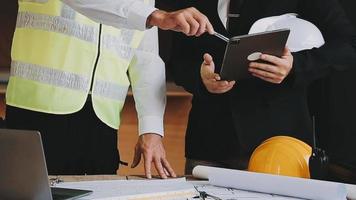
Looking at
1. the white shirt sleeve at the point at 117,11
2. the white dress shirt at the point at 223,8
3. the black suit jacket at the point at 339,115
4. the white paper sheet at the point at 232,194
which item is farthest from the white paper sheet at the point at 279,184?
the black suit jacket at the point at 339,115

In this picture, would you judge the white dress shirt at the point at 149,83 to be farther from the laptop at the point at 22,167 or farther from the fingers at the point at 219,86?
the laptop at the point at 22,167

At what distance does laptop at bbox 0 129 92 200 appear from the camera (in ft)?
3.06

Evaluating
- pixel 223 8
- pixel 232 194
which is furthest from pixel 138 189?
pixel 223 8

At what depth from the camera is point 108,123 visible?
4.81 ft

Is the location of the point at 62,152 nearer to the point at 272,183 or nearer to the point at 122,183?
the point at 122,183

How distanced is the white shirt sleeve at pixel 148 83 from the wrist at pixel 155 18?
0.26 metres

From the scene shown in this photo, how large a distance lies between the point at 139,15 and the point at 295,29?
462mm

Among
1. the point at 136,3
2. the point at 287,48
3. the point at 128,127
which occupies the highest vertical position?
the point at 136,3

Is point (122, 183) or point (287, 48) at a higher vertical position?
point (287, 48)

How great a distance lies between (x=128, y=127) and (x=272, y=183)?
5.23 feet

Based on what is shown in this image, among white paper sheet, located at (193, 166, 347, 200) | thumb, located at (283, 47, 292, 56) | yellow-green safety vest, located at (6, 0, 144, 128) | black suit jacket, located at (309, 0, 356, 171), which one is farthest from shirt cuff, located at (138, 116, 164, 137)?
black suit jacket, located at (309, 0, 356, 171)

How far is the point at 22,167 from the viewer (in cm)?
95

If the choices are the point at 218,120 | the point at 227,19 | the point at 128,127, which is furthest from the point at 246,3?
the point at 128,127

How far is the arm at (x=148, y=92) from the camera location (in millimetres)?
1482
